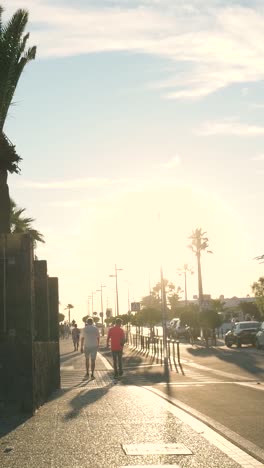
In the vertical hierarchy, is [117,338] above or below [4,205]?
below

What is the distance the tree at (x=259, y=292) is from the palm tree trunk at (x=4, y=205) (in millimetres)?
71141

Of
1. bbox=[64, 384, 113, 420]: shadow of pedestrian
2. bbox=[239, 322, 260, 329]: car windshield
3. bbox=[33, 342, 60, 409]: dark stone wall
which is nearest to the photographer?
bbox=[64, 384, 113, 420]: shadow of pedestrian

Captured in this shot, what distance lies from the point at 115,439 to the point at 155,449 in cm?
87

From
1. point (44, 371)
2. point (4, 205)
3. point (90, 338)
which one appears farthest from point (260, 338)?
point (44, 371)

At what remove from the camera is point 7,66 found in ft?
70.8

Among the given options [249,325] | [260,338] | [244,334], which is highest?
[249,325]

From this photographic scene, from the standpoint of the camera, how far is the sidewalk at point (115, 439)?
8391 mm

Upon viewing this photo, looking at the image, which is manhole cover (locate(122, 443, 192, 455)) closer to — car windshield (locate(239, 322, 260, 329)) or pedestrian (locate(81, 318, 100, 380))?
pedestrian (locate(81, 318, 100, 380))

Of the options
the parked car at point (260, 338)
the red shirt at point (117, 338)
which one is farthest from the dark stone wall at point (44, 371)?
the parked car at point (260, 338)

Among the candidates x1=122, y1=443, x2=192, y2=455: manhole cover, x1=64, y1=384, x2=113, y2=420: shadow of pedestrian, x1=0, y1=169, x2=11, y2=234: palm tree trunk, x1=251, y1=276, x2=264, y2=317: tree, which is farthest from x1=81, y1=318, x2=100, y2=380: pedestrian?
x1=251, y1=276, x2=264, y2=317: tree

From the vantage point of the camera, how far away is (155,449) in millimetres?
9062

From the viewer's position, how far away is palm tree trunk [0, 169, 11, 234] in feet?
72.1

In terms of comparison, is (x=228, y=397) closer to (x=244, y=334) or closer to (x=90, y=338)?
(x=90, y=338)

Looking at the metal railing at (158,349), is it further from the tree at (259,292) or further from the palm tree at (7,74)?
the tree at (259,292)
